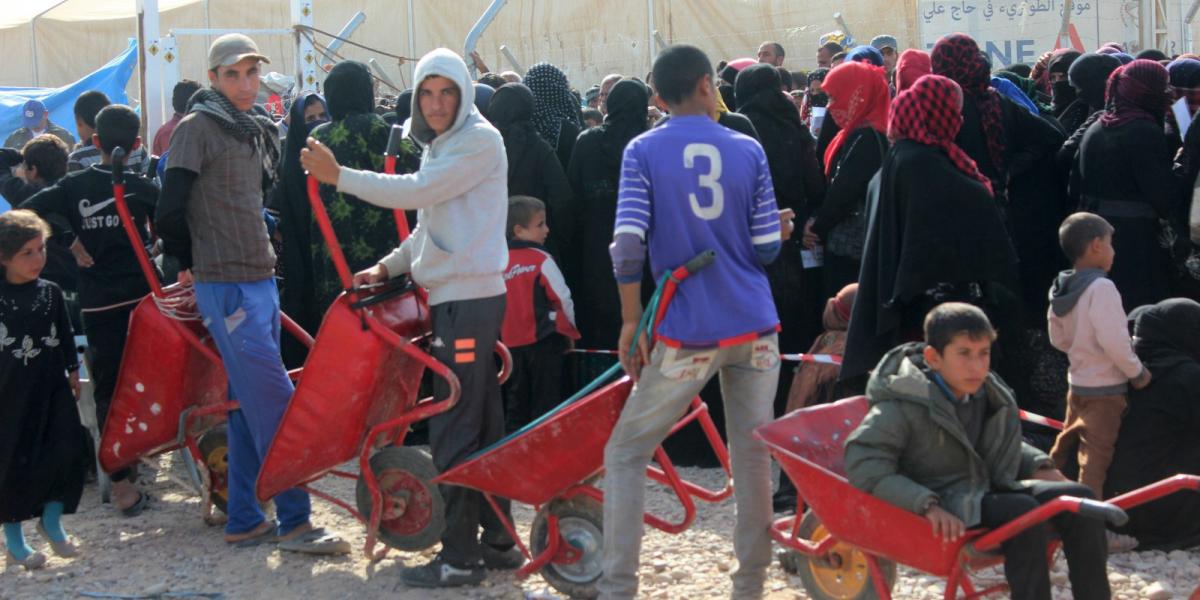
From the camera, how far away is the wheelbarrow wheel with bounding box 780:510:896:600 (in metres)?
4.30

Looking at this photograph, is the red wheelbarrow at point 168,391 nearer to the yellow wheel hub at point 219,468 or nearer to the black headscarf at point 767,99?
the yellow wheel hub at point 219,468

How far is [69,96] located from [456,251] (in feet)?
49.3

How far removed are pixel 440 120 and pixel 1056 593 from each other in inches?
107

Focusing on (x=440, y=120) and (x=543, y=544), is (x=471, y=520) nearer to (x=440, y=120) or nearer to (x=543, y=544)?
(x=543, y=544)

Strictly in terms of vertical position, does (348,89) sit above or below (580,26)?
below

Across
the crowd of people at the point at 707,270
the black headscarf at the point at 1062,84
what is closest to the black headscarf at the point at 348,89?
the crowd of people at the point at 707,270

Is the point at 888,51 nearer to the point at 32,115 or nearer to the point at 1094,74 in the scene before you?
the point at 1094,74

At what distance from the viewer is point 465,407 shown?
191 inches

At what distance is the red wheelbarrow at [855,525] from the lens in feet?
12.0

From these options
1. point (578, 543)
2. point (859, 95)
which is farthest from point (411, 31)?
point (578, 543)

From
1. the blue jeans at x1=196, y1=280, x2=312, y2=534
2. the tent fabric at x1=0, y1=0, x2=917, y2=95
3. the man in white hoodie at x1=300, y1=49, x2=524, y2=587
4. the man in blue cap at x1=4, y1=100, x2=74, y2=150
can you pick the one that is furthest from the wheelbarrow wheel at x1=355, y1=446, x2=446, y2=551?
the tent fabric at x1=0, y1=0, x2=917, y2=95

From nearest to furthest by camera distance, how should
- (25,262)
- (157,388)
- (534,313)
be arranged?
1. (25,262)
2. (157,388)
3. (534,313)

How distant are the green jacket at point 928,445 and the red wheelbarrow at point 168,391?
8.95 ft

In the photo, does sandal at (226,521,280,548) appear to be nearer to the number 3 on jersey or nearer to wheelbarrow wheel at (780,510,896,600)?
wheelbarrow wheel at (780,510,896,600)
